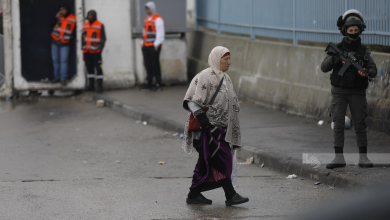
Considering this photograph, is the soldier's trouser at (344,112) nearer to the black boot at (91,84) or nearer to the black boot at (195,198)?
the black boot at (195,198)

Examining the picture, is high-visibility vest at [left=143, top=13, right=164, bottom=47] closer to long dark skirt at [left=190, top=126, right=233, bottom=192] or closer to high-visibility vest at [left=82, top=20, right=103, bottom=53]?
high-visibility vest at [left=82, top=20, right=103, bottom=53]

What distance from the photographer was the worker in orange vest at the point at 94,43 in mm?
15109

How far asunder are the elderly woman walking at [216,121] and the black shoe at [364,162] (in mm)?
1690

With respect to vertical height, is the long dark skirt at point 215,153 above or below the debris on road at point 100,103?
above

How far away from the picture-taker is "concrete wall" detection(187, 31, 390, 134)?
30.7 feet

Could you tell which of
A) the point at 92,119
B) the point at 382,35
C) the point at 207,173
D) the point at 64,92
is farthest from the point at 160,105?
the point at 207,173

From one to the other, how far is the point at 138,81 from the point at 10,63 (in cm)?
310

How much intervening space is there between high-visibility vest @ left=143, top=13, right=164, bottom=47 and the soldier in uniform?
322 inches

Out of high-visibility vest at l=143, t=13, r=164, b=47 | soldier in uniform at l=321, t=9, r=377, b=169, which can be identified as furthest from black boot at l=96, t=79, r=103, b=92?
soldier in uniform at l=321, t=9, r=377, b=169

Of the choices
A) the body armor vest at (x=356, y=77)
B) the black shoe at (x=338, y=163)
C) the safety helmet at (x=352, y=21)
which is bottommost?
the black shoe at (x=338, y=163)

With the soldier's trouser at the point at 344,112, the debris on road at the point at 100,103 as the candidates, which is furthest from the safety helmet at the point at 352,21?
the debris on road at the point at 100,103

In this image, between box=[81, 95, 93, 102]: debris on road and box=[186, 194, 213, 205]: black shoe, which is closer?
box=[186, 194, 213, 205]: black shoe

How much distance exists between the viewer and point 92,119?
12734 mm

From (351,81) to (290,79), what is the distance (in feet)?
15.5
